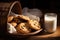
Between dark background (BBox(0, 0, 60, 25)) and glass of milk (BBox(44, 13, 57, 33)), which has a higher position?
dark background (BBox(0, 0, 60, 25))

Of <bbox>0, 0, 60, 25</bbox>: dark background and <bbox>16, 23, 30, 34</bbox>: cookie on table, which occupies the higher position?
<bbox>0, 0, 60, 25</bbox>: dark background

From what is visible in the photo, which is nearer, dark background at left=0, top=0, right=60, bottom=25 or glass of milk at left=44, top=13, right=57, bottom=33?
glass of milk at left=44, top=13, right=57, bottom=33

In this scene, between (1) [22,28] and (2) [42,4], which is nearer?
(1) [22,28]

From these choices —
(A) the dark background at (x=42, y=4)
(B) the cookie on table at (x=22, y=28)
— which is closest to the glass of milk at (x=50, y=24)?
(B) the cookie on table at (x=22, y=28)

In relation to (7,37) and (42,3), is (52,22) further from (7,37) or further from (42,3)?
(42,3)

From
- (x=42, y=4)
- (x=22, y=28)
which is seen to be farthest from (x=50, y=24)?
(x=42, y=4)

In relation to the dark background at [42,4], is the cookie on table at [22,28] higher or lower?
lower

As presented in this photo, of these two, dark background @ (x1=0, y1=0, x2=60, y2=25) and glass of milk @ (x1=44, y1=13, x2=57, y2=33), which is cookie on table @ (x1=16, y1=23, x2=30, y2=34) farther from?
dark background @ (x1=0, y1=0, x2=60, y2=25)

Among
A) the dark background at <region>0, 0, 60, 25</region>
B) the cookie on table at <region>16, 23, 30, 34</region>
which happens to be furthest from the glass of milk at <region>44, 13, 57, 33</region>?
Answer: the dark background at <region>0, 0, 60, 25</region>

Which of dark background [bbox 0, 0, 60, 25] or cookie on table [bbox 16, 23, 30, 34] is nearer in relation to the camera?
cookie on table [bbox 16, 23, 30, 34]

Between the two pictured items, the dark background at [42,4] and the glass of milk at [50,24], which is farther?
the dark background at [42,4]

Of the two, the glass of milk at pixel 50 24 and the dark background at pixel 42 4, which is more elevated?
the dark background at pixel 42 4

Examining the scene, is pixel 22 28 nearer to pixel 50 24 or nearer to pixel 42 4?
pixel 50 24

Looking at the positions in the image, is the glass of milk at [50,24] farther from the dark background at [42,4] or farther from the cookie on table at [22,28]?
the dark background at [42,4]
